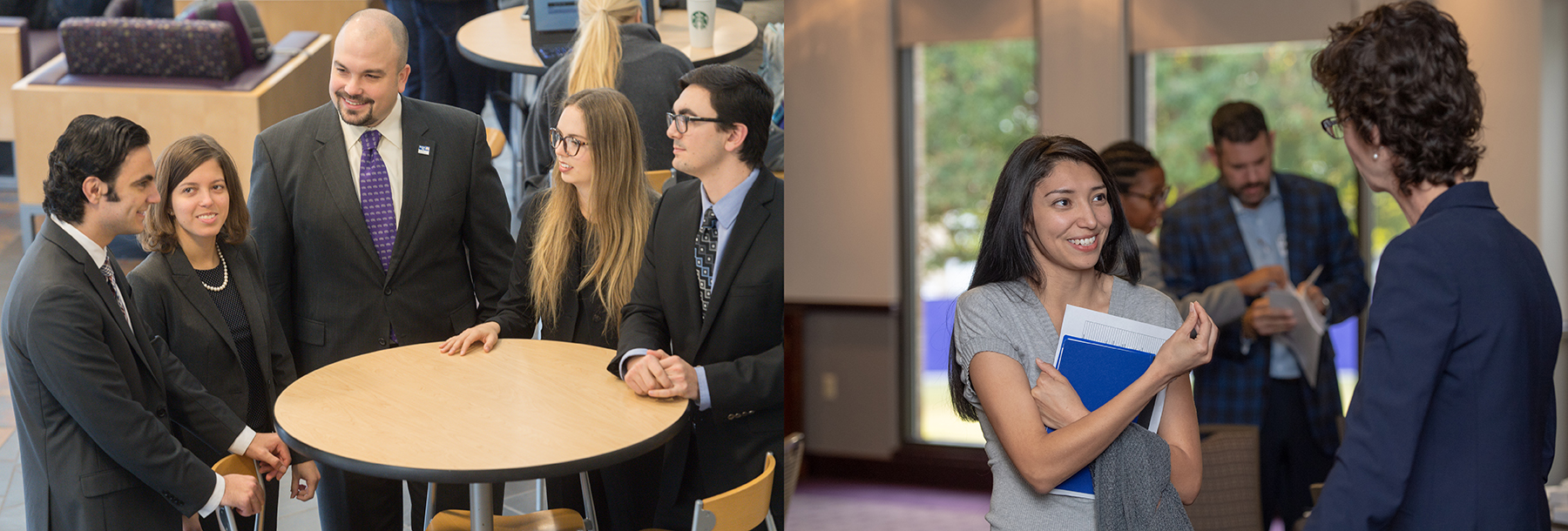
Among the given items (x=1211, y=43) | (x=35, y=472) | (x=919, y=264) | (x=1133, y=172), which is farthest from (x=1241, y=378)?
(x=35, y=472)

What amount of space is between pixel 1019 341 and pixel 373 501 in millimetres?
1422

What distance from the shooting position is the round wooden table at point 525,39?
2.29m

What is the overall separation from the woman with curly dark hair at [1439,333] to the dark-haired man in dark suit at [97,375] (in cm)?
212

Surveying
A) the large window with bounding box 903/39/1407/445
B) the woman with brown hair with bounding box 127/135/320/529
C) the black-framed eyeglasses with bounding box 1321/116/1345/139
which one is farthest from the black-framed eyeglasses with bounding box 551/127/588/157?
the large window with bounding box 903/39/1407/445

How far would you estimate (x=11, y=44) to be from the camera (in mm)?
2205

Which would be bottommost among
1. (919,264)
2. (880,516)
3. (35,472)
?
(880,516)

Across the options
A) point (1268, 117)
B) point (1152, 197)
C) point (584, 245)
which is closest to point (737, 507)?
point (584, 245)

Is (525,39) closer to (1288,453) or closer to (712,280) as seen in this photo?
(712,280)

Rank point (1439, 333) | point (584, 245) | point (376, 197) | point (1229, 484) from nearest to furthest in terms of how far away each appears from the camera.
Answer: point (1439, 333) → point (376, 197) → point (584, 245) → point (1229, 484)

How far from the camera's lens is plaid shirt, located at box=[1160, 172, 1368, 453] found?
12.3 feet

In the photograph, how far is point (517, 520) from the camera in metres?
2.27

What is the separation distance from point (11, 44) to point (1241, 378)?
3.75 m

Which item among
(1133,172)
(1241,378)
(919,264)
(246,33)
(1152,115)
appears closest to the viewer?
(246,33)

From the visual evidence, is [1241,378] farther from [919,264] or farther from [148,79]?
[148,79]
